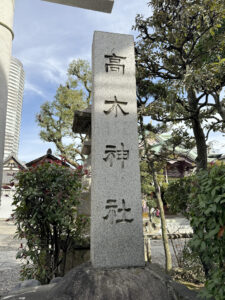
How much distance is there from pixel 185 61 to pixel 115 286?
423 cm

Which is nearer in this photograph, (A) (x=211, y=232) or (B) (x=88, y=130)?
(A) (x=211, y=232)

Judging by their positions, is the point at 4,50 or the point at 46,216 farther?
the point at 46,216

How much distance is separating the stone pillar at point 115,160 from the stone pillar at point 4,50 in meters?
1.27

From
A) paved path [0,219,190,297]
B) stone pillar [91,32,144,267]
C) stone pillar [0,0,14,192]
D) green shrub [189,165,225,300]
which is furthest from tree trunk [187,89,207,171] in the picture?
stone pillar [0,0,14,192]

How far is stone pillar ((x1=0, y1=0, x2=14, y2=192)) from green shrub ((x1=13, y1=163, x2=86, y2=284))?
943mm

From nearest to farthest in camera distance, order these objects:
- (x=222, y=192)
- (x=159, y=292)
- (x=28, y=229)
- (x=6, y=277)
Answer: (x=222, y=192)
(x=159, y=292)
(x=28, y=229)
(x=6, y=277)

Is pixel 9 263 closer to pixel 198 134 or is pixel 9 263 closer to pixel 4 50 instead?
pixel 4 50

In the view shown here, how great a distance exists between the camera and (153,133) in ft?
19.8

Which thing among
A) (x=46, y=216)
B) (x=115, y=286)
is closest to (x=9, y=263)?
(x=46, y=216)

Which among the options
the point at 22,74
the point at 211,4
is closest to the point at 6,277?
the point at 211,4

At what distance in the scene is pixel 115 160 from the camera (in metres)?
2.87

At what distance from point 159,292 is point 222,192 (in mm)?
1233

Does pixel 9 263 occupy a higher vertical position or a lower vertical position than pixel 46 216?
lower

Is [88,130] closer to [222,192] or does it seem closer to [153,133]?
[153,133]
